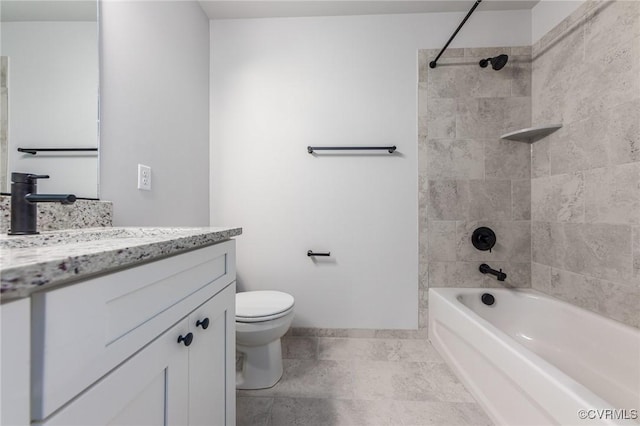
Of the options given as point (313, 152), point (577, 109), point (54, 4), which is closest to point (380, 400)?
point (313, 152)

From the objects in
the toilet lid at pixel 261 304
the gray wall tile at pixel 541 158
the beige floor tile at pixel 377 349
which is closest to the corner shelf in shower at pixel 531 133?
the gray wall tile at pixel 541 158

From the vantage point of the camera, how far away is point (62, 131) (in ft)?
2.99

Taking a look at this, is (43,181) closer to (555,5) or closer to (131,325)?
(131,325)

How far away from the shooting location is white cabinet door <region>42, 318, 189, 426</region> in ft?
1.26

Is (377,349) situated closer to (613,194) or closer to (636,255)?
(636,255)

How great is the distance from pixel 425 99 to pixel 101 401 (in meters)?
2.14

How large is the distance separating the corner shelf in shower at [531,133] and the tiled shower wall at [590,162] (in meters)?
0.04

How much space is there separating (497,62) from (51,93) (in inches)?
90.0

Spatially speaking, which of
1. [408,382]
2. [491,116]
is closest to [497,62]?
[491,116]

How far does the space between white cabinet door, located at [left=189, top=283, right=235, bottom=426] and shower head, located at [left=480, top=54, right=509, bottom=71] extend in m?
2.05

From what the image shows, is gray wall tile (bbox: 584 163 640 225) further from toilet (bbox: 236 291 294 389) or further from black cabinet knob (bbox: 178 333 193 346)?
black cabinet knob (bbox: 178 333 193 346)

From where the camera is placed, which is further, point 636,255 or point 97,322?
point 636,255

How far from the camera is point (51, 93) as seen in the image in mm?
871

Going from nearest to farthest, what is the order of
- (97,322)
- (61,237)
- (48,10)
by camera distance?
(97,322), (61,237), (48,10)
